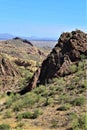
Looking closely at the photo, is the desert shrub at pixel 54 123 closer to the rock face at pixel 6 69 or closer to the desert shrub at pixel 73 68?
the desert shrub at pixel 73 68

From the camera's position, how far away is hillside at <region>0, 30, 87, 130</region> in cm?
2681

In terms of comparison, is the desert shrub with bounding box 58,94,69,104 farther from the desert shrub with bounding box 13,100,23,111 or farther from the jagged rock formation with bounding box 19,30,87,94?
the jagged rock formation with bounding box 19,30,87,94

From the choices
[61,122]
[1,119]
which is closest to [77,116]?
[61,122]

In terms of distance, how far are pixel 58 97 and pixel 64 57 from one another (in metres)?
8.60

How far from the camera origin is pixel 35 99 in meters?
34.1

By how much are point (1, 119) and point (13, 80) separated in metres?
27.6

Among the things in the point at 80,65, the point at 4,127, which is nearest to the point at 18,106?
the point at 4,127

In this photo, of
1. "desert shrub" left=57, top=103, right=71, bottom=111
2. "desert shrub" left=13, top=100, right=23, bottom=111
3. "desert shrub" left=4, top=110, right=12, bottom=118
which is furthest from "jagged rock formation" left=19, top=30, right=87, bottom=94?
"desert shrub" left=4, top=110, right=12, bottom=118

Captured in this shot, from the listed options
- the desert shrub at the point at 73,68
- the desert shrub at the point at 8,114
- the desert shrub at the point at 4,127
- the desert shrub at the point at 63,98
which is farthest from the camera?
the desert shrub at the point at 73,68

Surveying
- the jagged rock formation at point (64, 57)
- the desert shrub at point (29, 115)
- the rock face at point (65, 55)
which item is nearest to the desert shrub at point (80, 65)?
the jagged rock formation at point (64, 57)

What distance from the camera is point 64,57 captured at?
41031 mm

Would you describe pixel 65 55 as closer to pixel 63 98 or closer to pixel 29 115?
pixel 63 98

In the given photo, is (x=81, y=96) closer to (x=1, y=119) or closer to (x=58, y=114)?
(x=58, y=114)

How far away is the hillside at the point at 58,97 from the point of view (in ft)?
88.0
